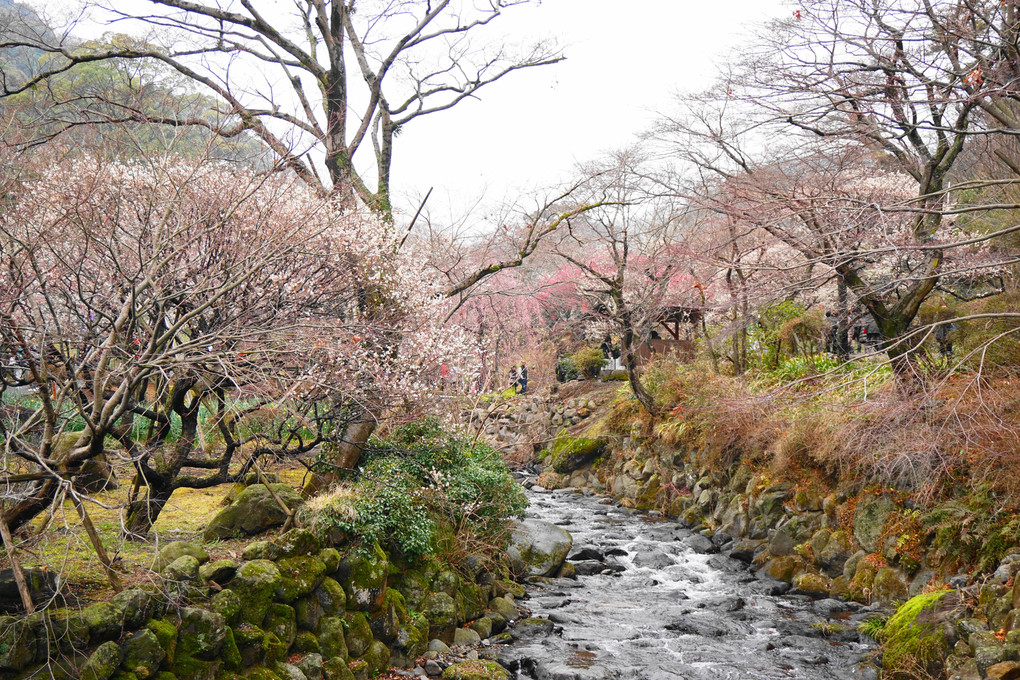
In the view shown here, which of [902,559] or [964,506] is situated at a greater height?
[964,506]

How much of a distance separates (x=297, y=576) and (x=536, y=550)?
5498 mm

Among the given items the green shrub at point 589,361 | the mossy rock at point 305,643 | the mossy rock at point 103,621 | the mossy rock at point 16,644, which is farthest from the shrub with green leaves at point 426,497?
the green shrub at point 589,361

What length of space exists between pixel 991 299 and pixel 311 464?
1106 cm

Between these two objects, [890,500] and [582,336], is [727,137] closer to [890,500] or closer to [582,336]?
[890,500]

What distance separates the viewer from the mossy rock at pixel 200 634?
17.9 feet

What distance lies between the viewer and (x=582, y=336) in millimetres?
23812

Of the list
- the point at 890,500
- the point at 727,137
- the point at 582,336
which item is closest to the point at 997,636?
the point at 890,500

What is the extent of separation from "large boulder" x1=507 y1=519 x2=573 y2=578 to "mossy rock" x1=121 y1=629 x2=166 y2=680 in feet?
20.5

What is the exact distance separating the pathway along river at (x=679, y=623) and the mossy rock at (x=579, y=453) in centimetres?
577

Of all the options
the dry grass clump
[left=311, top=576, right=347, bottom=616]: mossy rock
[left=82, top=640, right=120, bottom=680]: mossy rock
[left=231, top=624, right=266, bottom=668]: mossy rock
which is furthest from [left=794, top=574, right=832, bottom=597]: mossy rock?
[left=82, top=640, right=120, bottom=680]: mossy rock

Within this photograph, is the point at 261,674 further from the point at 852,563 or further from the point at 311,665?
the point at 852,563

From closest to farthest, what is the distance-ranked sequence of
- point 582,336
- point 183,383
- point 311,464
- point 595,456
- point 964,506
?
point 183,383, point 964,506, point 311,464, point 595,456, point 582,336

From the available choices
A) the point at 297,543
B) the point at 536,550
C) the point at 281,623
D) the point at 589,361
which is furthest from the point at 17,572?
the point at 589,361

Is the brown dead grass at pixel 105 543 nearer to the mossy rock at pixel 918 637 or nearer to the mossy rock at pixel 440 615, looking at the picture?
the mossy rock at pixel 440 615
